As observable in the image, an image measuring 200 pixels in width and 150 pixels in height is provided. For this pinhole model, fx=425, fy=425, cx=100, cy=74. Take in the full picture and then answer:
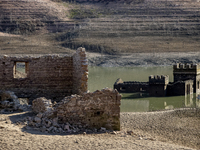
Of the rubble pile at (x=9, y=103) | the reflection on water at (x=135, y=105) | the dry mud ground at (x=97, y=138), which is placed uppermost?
the rubble pile at (x=9, y=103)

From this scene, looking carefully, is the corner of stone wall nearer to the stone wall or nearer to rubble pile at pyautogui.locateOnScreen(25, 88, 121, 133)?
the stone wall

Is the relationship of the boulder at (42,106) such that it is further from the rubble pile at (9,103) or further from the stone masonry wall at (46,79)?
the stone masonry wall at (46,79)

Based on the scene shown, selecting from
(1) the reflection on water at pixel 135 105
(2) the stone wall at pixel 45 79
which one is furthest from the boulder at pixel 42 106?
(1) the reflection on water at pixel 135 105

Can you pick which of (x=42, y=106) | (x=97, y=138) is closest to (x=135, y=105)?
(x=42, y=106)

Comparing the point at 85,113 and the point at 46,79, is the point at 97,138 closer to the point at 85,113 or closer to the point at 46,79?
the point at 85,113

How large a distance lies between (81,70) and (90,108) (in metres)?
2.47

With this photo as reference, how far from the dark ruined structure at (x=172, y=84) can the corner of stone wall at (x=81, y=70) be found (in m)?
16.6

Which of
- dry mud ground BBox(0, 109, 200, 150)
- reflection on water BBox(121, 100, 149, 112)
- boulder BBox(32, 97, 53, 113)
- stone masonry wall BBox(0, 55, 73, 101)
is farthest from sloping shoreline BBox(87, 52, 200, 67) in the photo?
boulder BBox(32, 97, 53, 113)

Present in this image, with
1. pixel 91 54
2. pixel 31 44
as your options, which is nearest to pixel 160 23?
pixel 91 54

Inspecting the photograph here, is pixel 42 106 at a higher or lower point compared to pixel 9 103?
higher

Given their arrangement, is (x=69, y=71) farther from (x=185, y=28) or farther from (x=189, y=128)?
(x=185, y=28)

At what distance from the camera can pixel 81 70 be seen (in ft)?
39.4

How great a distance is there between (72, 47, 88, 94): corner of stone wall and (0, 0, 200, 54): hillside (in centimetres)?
4476

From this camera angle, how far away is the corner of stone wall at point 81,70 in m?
11.9
